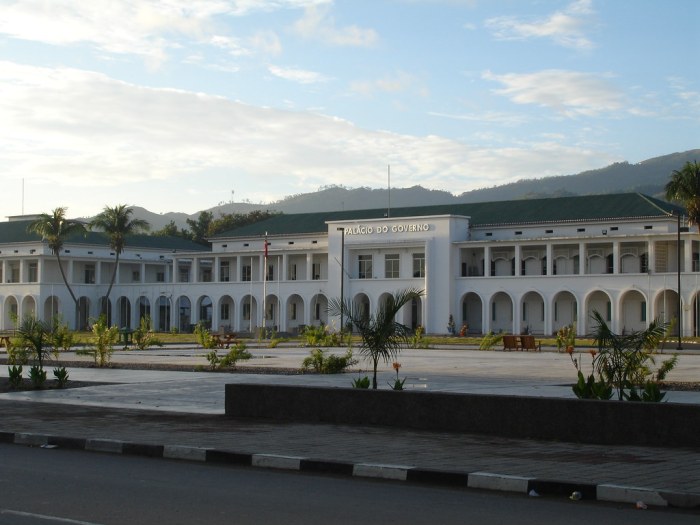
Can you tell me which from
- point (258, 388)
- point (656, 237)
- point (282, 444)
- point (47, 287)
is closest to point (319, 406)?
point (258, 388)

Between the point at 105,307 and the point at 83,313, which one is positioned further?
the point at 83,313

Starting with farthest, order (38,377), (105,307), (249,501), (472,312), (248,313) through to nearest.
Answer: (105,307) → (248,313) → (472,312) → (38,377) → (249,501)

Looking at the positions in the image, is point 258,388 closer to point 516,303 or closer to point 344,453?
point 344,453

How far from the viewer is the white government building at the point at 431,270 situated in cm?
7331

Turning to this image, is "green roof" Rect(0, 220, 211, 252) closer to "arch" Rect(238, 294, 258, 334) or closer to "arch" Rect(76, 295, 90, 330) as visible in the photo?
"arch" Rect(76, 295, 90, 330)

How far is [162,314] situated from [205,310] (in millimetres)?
4551

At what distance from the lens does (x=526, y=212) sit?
8256 centimetres

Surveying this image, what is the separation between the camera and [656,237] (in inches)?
2808

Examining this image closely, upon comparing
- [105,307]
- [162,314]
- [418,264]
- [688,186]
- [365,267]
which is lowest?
[162,314]

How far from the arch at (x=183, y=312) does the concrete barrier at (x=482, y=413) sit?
81.0 m

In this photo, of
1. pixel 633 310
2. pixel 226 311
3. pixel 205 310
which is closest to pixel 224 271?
pixel 226 311

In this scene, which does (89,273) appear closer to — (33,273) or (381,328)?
(33,273)

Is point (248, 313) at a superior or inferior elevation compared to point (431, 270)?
inferior

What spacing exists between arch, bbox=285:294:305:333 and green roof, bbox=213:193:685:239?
19.5 ft
